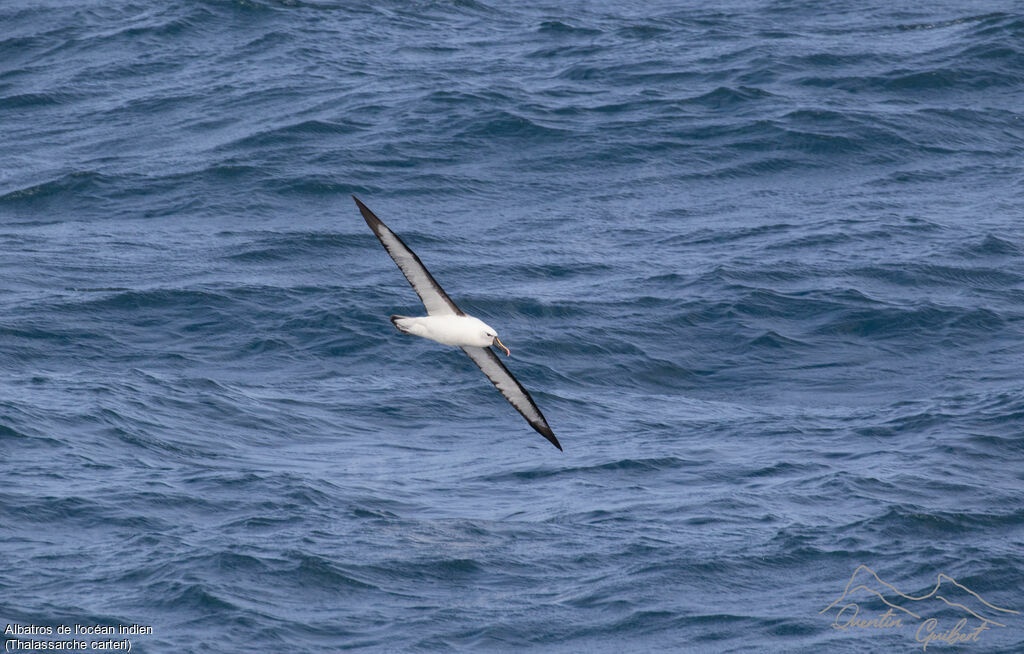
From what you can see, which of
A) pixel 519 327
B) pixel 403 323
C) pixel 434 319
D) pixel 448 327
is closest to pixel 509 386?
pixel 448 327

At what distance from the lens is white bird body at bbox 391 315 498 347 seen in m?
17.1

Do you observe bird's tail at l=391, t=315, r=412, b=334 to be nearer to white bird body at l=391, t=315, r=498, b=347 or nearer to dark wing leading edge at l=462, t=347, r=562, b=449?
white bird body at l=391, t=315, r=498, b=347

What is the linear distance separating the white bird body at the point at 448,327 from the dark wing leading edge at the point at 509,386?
0.82 meters

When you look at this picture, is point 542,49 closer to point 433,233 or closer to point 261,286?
point 433,233

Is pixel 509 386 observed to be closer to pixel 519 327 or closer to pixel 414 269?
pixel 414 269

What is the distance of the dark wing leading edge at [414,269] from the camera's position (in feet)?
52.9

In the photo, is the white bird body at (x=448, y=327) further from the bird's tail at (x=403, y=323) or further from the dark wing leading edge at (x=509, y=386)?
the dark wing leading edge at (x=509, y=386)

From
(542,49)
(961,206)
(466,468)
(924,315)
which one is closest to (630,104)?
(542,49)

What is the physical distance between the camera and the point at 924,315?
2642 centimetres

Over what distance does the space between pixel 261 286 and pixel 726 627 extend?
12.1 metres

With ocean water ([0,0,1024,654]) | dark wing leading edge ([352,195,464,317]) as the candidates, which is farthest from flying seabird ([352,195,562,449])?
ocean water ([0,0,1024,654])

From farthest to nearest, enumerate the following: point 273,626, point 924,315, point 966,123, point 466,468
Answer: point 966,123
point 924,315
point 466,468
point 273,626

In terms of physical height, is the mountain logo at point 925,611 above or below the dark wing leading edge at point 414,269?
below

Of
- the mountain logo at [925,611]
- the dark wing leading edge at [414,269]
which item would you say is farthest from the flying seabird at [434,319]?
the mountain logo at [925,611]
